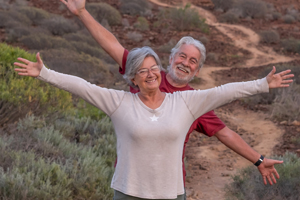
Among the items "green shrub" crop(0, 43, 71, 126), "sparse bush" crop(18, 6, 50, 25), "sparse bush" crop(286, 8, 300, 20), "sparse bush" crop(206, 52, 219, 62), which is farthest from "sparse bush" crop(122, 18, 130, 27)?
"green shrub" crop(0, 43, 71, 126)

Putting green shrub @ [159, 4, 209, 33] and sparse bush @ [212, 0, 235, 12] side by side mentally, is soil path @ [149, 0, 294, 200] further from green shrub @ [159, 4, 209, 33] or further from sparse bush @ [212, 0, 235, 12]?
sparse bush @ [212, 0, 235, 12]

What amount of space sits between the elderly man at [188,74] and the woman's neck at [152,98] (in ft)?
1.72

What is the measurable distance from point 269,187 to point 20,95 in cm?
393

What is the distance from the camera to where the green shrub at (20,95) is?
6.41 m

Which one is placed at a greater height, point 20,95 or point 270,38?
point 270,38

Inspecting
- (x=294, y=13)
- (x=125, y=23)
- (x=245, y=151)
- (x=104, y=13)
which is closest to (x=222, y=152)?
(x=245, y=151)

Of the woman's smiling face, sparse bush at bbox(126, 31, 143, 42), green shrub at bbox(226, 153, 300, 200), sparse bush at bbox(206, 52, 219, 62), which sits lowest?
green shrub at bbox(226, 153, 300, 200)

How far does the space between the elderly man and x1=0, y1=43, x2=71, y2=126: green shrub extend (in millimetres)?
3387

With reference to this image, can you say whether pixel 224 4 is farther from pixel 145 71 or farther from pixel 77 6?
pixel 145 71

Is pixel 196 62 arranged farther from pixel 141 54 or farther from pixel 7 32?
A: pixel 7 32

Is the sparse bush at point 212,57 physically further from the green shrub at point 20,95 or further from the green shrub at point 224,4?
the green shrub at point 224,4

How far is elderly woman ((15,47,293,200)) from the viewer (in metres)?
2.55

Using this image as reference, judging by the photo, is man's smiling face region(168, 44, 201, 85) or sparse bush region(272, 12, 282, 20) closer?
man's smiling face region(168, 44, 201, 85)

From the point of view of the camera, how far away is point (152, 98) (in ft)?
8.95
